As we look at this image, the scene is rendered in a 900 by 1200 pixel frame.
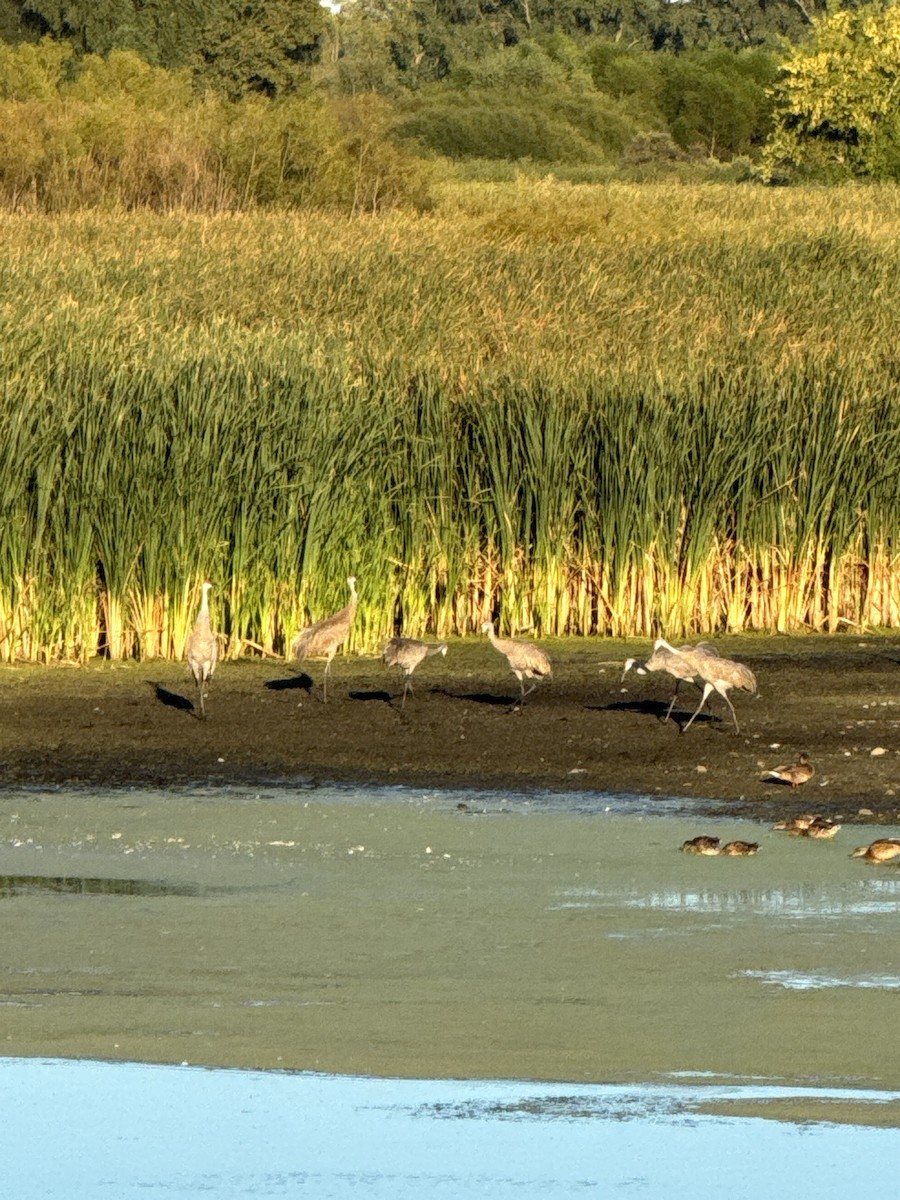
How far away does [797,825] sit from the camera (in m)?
9.35

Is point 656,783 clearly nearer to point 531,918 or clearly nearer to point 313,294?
point 531,918

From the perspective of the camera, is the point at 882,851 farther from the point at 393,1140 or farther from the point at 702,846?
the point at 393,1140

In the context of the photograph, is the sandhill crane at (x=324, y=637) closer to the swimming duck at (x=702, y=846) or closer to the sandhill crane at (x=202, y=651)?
the sandhill crane at (x=202, y=651)

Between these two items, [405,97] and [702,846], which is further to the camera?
[405,97]

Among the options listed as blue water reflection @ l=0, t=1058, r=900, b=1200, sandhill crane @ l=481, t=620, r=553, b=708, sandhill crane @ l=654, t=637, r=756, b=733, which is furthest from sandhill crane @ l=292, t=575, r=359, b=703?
blue water reflection @ l=0, t=1058, r=900, b=1200

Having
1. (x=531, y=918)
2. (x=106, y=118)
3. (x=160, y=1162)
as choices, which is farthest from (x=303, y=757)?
(x=106, y=118)

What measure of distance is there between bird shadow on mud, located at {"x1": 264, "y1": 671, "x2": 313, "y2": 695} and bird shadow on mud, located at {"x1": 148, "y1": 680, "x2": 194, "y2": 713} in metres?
0.65

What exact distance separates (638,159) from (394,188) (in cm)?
2719

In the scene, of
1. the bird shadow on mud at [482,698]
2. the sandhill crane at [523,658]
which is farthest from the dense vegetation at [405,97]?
the sandhill crane at [523,658]

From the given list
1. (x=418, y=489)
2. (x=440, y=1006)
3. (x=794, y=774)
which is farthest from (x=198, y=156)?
(x=440, y=1006)

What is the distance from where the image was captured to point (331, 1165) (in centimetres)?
505

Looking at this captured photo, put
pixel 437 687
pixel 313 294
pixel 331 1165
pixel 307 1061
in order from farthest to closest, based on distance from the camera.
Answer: pixel 313 294, pixel 437 687, pixel 307 1061, pixel 331 1165

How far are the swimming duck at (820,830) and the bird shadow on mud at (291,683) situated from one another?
→ 504 centimetres

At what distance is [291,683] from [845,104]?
149 feet
